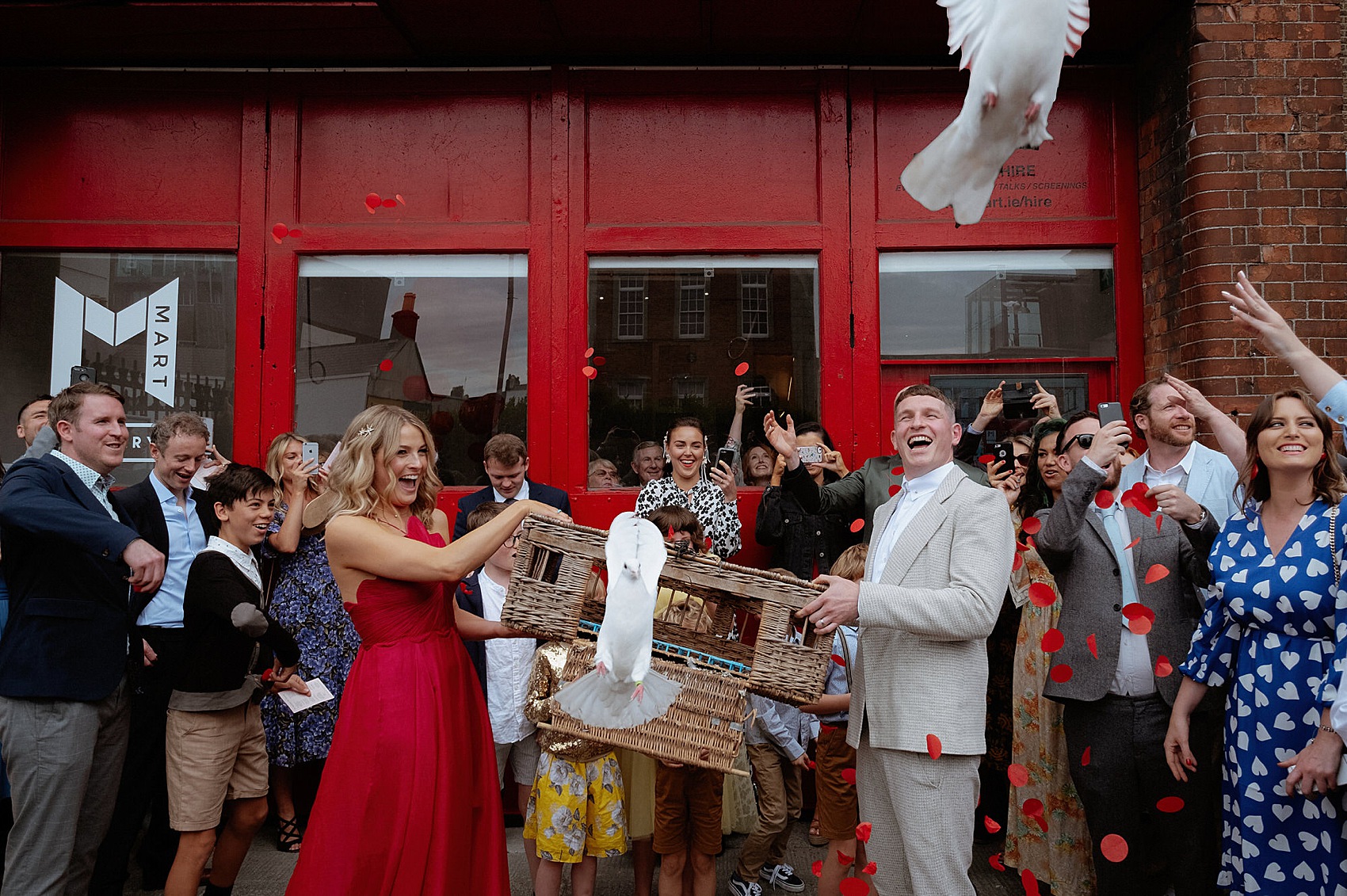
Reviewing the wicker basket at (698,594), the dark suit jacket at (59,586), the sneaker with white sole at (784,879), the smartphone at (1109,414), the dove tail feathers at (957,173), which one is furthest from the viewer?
the sneaker with white sole at (784,879)

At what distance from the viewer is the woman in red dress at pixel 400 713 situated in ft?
10.4

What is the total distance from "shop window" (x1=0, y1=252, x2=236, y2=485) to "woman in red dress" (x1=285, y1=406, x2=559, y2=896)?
3.47 m

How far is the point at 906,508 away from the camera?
11.7 feet

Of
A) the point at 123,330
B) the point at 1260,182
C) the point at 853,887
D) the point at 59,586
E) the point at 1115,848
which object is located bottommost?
the point at 853,887

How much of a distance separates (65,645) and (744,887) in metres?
3.22

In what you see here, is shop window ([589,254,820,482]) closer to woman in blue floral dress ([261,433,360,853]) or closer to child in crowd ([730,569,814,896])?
woman in blue floral dress ([261,433,360,853])

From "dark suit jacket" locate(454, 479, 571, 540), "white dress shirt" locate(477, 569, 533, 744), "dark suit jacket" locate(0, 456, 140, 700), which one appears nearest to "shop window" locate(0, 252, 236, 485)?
"dark suit jacket" locate(454, 479, 571, 540)

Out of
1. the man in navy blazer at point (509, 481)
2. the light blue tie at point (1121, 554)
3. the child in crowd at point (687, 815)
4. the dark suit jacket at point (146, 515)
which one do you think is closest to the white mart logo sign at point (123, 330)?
the dark suit jacket at point (146, 515)

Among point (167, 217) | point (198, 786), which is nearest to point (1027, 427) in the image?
point (198, 786)

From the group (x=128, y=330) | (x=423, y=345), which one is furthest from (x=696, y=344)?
(x=128, y=330)

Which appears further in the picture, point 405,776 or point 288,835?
point 288,835

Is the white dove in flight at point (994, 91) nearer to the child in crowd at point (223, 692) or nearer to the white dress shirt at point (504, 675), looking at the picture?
the white dress shirt at point (504, 675)

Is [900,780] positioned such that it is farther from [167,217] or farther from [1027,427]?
[167,217]

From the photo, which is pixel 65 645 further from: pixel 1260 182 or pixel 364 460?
pixel 1260 182
